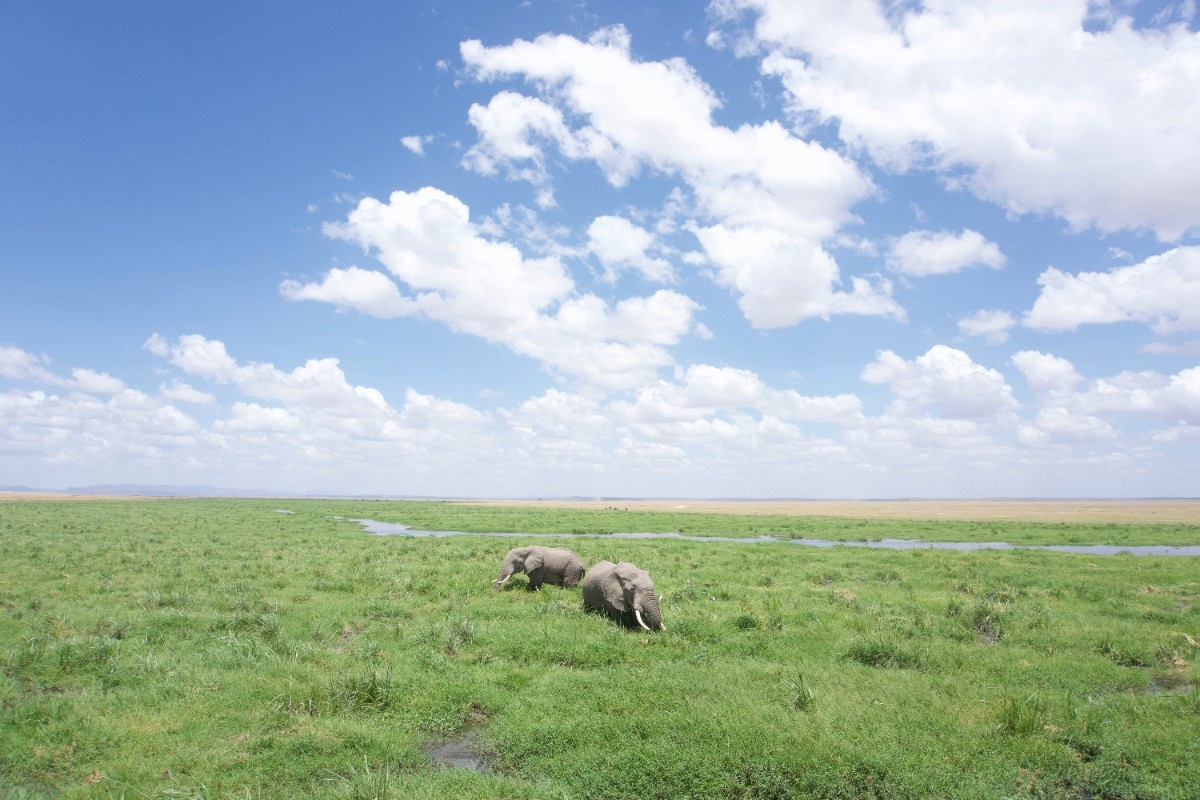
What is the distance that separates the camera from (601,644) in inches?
522

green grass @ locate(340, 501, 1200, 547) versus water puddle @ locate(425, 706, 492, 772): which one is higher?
water puddle @ locate(425, 706, 492, 772)

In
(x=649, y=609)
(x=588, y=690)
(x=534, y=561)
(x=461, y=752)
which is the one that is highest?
(x=534, y=561)

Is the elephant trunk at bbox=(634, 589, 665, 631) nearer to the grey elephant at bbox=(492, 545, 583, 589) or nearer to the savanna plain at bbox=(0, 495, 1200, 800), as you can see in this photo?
the savanna plain at bbox=(0, 495, 1200, 800)

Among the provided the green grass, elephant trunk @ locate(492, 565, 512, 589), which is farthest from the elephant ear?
the green grass

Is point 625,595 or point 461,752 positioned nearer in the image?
point 461,752

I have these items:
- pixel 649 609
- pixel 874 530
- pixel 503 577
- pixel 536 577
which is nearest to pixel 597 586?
pixel 649 609

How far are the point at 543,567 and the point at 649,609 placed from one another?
22.6 ft

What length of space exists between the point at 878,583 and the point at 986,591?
3384mm

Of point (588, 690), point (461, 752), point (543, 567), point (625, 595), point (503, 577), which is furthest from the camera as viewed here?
point (543, 567)

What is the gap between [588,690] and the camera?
10672 mm

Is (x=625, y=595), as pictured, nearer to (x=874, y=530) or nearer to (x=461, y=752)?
(x=461, y=752)

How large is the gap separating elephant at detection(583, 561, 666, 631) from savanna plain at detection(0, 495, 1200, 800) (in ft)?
1.65

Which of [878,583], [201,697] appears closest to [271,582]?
[201,697]

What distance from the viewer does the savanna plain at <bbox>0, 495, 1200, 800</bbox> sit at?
316 inches
